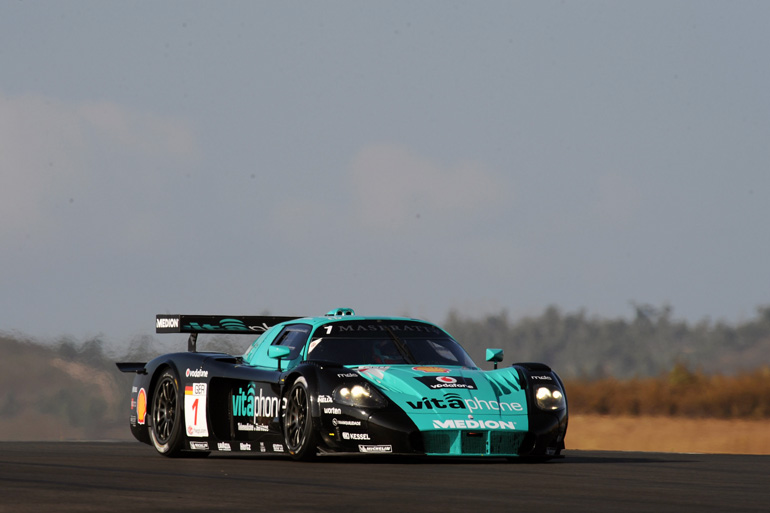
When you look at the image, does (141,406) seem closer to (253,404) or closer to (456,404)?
(253,404)

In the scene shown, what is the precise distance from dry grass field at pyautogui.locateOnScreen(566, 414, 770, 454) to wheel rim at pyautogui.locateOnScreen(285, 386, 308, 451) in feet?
30.8

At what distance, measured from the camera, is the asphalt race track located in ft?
22.9

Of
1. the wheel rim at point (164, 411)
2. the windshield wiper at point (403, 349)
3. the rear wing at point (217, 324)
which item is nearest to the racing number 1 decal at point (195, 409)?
the wheel rim at point (164, 411)

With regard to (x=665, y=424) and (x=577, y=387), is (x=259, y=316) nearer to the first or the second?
(x=665, y=424)

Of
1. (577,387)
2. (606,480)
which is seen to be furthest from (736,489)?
(577,387)

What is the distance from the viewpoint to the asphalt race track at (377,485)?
696 centimetres

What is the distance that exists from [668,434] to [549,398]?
34.4 feet

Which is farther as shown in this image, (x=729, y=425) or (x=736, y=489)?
(x=729, y=425)

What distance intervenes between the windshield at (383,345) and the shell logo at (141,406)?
7.73 ft

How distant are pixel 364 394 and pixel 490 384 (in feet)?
3.48

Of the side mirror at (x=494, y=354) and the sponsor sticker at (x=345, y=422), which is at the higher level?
the side mirror at (x=494, y=354)

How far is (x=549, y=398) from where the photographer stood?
1141 cm

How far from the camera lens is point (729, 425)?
2073 cm

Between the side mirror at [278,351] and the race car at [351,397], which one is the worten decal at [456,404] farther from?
the side mirror at [278,351]
